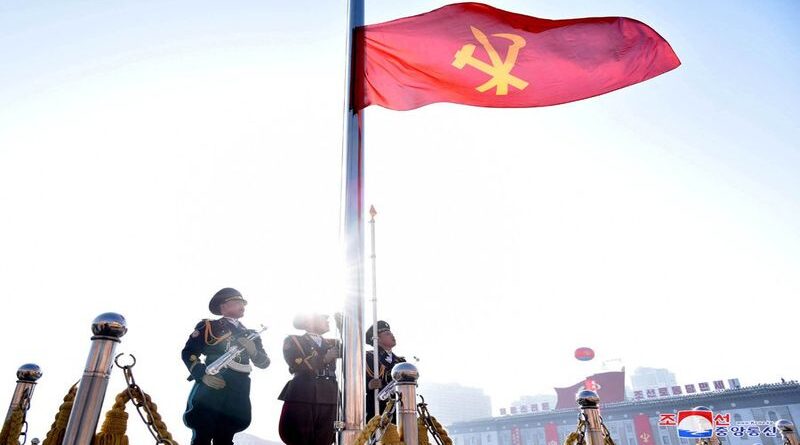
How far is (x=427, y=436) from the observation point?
2930mm

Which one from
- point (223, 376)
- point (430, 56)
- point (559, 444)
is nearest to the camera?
point (223, 376)

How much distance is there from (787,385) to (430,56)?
46.3m

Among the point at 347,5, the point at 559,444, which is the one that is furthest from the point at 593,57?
the point at 559,444

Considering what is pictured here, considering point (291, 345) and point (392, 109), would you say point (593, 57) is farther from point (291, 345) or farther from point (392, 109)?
point (291, 345)

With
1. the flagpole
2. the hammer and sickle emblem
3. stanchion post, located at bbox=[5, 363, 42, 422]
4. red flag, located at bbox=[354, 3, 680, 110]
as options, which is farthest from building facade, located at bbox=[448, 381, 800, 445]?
stanchion post, located at bbox=[5, 363, 42, 422]

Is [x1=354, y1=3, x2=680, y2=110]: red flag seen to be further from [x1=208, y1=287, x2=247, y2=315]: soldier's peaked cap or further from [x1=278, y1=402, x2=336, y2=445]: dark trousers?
[x1=278, y1=402, x2=336, y2=445]: dark trousers

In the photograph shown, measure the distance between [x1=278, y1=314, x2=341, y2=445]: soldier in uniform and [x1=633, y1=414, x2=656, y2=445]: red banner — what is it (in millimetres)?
48675

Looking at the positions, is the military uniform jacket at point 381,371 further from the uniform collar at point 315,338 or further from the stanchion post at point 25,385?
the stanchion post at point 25,385

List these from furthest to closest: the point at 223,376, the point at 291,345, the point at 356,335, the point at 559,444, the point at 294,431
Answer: the point at 559,444 < the point at 291,345 < the point at 294,431 < the point at 223,376 < the point at 356,335

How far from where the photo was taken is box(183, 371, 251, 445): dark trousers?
3.98 meters

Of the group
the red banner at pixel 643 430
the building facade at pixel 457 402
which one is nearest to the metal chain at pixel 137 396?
the red banner at pixel 643 430

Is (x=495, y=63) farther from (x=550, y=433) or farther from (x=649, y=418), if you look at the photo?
(x=550, y=433)

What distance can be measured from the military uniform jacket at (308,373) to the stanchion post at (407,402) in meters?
2.17

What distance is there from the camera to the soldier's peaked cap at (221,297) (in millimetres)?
4785
